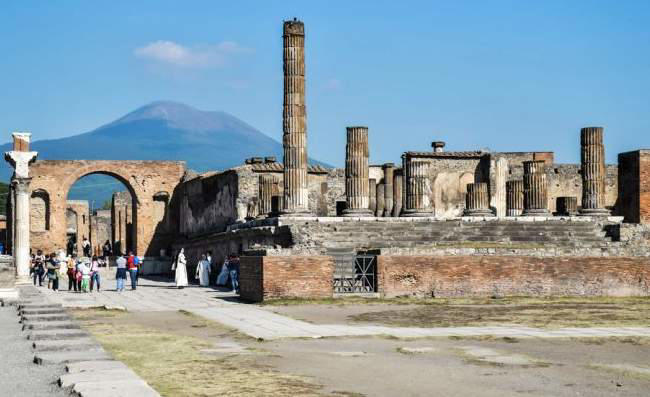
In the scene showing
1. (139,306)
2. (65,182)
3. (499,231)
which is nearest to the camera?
(139,306)

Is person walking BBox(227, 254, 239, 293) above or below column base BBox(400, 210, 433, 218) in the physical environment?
below

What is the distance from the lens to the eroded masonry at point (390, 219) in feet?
76.2

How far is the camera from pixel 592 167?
105 ft

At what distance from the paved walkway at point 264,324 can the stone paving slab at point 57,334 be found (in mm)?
2440

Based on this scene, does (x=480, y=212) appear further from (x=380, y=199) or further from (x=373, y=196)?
(x=380, y=199)

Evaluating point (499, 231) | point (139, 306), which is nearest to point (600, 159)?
point (499, 231)

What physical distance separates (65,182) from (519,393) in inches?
1699

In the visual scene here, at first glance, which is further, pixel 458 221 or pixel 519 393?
pixel 458 221

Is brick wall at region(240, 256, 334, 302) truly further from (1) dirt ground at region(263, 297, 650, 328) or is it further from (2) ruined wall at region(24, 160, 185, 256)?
(2) ruined wall at region(24, 160, 185, 256)

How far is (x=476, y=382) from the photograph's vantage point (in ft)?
33.5

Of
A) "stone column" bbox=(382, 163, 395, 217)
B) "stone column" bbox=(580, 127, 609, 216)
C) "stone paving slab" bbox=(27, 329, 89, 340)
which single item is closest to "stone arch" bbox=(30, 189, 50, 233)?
"stone column" bbox=(382, 163, 395, 217)

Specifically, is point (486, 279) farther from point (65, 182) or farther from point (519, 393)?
point (65, 182)

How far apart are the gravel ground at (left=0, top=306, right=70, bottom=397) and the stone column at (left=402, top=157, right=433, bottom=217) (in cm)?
1825

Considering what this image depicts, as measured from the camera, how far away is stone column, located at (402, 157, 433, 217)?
1230 inches
